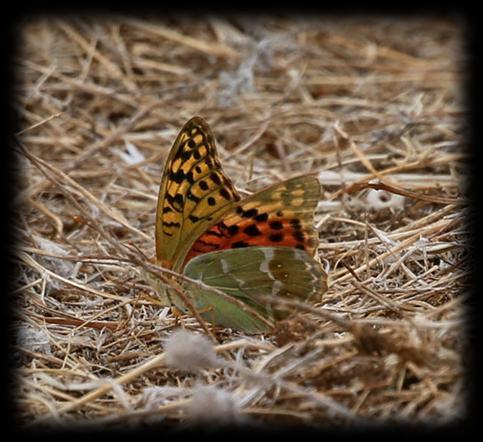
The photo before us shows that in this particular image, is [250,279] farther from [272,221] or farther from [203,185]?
[203,185]

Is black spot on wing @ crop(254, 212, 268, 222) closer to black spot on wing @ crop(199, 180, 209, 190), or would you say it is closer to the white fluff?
black spot on wing @ crop(199, 180, 209, 190)

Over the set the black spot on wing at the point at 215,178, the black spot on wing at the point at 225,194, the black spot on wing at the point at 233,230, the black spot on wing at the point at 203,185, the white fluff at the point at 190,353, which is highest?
the black spot on wing at the point at 215,178

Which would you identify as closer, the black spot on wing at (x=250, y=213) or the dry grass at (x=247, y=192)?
the dry grass at (x=247, y=192)

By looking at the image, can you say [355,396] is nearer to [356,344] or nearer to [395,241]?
[356,344]

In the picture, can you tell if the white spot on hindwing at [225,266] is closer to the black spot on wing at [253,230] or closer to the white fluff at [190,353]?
the black spot on wing at [253,230]

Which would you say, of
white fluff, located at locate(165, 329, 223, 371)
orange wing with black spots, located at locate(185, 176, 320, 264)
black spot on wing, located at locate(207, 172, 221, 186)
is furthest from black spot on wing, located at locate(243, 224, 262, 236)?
white fluff, located at locate(165, 329, 223, 371)

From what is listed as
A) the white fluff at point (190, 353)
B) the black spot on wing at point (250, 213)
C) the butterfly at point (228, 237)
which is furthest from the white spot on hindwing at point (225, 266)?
the white fluff at point (190, 353)

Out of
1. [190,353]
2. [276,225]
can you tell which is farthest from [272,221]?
[190,353]
